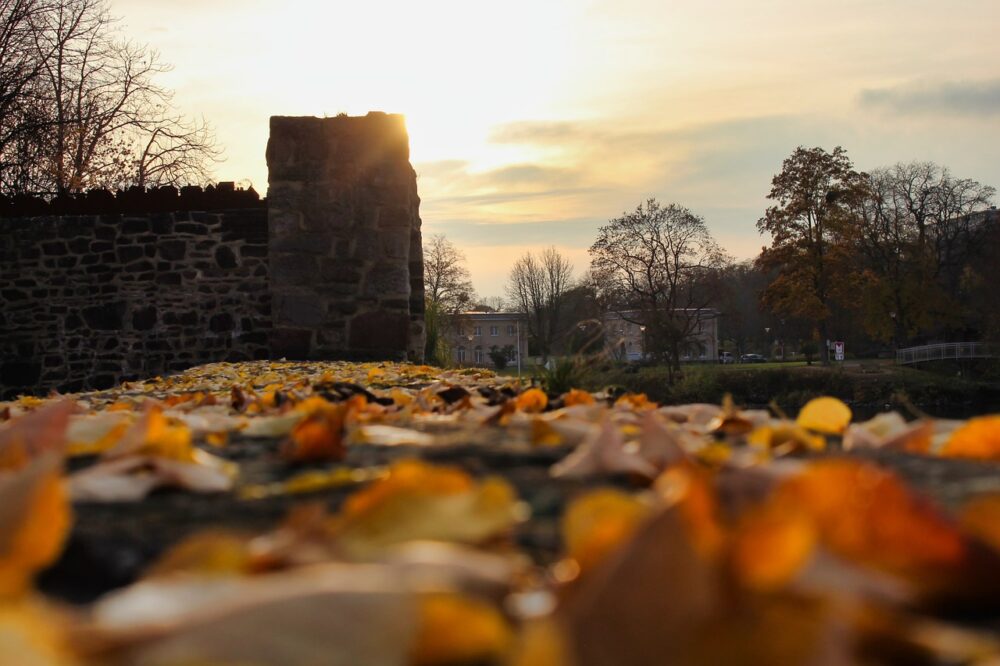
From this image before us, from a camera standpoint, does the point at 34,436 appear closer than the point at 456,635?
No

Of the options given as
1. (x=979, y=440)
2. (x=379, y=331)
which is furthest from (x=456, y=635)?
(x=379, y=331)

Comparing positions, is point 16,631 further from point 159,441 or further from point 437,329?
point 437,329

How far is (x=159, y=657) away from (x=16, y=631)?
10cm

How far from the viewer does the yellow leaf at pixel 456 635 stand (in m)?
0.74

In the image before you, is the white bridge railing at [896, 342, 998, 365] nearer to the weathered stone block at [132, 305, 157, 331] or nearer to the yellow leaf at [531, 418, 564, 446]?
the weathered stone block at [132, 305, 157, 331]

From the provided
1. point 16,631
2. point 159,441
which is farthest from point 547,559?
point 159,441

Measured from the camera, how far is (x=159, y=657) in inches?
25.9

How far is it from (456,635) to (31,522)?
21.3 inches

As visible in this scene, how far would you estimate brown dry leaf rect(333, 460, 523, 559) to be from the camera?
3.24ft

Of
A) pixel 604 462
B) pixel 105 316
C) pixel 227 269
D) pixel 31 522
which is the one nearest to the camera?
pixel 31 522

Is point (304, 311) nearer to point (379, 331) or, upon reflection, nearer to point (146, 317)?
point (379, 331)

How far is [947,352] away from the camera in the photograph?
4412 centimetres

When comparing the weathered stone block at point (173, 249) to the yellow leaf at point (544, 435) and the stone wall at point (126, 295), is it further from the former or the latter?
the yellow leaf at point (544, 435)

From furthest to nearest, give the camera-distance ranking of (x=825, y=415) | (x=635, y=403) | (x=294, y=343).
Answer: (x=294, y=343), (x=635, y=403), (x=825, y=415)
